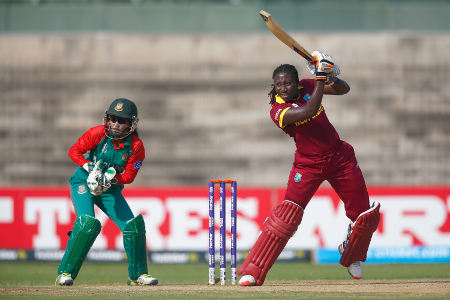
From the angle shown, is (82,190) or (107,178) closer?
(107,178)

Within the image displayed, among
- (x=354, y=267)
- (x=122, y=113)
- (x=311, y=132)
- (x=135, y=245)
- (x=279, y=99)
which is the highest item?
(x=279, y=99)

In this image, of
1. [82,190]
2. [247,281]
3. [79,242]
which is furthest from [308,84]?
[79,242]

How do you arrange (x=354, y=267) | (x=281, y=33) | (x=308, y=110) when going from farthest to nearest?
1. (x=354, y=267)
2. (x=281, y=33)
3. (x=308, y=110)

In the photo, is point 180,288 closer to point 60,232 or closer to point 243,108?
point 60,232

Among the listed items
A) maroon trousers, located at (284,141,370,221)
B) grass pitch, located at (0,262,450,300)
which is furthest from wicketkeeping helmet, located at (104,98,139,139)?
maroon trousers, located at (284,141,370,221)

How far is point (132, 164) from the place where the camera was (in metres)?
7.43

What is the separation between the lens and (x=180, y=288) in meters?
7.03

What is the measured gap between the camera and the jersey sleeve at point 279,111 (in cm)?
686

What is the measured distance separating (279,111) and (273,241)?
112 cm

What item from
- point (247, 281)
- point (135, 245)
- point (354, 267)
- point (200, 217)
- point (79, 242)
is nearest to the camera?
point (247, 281)

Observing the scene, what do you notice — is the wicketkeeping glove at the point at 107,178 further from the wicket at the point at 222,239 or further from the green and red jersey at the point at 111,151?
the wicket at the point at 222,239

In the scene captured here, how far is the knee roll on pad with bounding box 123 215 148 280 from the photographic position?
290 inches

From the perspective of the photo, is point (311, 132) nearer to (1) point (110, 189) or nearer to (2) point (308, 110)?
(2) point (308, 110)

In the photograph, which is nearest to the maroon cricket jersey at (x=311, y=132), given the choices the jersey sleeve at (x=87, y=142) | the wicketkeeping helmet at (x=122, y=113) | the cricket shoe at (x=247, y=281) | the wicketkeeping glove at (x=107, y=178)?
the cricket shoe at (x=247, y=281)
